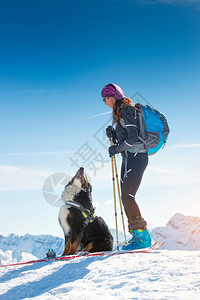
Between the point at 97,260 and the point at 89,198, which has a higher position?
the point at 89,198

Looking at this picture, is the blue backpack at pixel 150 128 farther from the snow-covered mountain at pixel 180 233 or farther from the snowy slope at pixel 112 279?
the snow-covered mountain at pixel 180 233

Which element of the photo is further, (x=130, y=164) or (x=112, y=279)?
(x=130, y=164)

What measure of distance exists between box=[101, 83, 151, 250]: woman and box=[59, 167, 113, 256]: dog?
87cm

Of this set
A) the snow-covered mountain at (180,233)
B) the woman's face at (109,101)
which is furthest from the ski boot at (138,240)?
the snow-covered mountain at (180,233)

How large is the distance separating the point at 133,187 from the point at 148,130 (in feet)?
3.56

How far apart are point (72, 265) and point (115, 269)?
3.05ft

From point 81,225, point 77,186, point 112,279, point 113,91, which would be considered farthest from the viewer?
point 77,186

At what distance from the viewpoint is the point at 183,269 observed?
10.9 feet


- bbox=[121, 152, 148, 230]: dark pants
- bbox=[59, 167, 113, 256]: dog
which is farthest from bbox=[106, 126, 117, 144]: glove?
bbox=[59, 167, 113, 256]: dog

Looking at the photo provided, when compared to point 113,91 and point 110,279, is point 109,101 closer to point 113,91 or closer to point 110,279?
point 113,91

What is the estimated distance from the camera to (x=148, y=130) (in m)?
5.46

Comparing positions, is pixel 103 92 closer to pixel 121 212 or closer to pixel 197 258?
pixel 121 212

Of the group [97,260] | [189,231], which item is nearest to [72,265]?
[97,260]

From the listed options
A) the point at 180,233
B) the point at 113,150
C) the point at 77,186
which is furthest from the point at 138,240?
the point at 180,233
